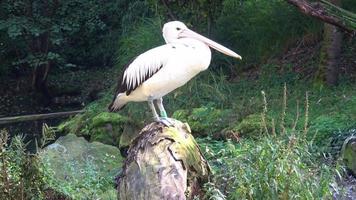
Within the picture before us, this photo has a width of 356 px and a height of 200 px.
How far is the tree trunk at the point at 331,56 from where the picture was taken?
340 inches

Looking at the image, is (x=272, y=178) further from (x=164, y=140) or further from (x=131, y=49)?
(x=131, y=49)

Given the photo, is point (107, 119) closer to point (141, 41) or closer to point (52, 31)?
point (141, 41)

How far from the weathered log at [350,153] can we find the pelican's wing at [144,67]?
2.12m

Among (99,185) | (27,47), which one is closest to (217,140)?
(99,185)

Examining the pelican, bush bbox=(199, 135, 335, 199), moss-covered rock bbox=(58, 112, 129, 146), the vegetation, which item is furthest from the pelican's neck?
moss-covered rock bbox=(58, 112, 129, 146)

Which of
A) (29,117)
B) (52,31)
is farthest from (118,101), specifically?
(52,31)

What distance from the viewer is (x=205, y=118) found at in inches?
314

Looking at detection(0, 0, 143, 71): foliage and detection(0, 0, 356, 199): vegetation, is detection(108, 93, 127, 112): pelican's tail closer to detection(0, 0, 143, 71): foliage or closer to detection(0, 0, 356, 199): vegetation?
detection(0, 0, 356, 199): vegetation

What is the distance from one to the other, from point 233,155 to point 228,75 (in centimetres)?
579

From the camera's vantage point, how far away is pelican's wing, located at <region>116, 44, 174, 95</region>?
16.1ft

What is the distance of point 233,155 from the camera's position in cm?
462

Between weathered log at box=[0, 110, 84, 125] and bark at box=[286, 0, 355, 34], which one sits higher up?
bark at box=[286, 0, 355, 34]

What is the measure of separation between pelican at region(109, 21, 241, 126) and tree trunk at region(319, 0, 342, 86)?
152 inches

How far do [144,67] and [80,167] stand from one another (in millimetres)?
1865
